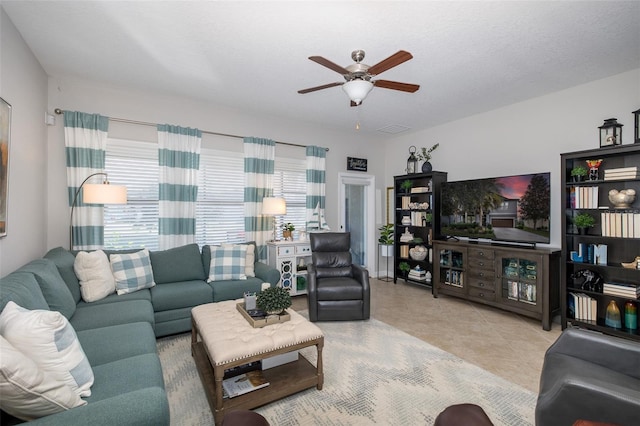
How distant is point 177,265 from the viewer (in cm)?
344

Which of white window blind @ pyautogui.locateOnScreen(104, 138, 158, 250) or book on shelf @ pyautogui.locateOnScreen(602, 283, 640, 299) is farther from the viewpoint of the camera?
white window blind @ pyautogui.locateOnScreen(104, 138, 158, 250)

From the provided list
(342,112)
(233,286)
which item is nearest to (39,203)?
(233,286)

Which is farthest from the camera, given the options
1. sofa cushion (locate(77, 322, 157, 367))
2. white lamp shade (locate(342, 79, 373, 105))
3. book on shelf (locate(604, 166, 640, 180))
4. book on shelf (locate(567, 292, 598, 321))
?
book on shelf (locate(567, 292, 598, 321))

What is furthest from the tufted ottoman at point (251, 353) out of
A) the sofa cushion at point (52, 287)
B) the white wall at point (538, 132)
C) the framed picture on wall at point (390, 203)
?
the framed picture on wall at point (390, 203)

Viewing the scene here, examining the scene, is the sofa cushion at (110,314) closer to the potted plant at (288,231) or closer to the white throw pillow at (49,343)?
the white throw pillow at (49,343)

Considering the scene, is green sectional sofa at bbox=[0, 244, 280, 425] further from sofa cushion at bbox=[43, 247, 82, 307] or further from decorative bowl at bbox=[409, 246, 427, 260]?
decorative bowl at bbox=[409, 246, 427, 260]

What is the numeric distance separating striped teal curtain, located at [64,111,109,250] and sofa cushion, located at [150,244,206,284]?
73cm

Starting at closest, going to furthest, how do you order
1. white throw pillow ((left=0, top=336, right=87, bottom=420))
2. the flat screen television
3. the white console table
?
white throw pillow ((left=0, top=336, right=87, bottom=420)) < the flat screen television < the white console table

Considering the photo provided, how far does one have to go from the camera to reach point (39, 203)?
3021 mm

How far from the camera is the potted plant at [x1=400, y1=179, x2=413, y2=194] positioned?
17.0ft

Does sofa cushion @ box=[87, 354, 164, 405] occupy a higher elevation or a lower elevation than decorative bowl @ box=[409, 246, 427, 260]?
lower

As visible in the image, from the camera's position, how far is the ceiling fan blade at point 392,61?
1.94m

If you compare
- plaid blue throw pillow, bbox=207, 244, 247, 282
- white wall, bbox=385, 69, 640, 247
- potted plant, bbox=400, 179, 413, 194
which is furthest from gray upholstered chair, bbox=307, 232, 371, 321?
white wall, bbox=385, 69, 640, 247

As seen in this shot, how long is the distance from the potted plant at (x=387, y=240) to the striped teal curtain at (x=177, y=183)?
10.6 feet
